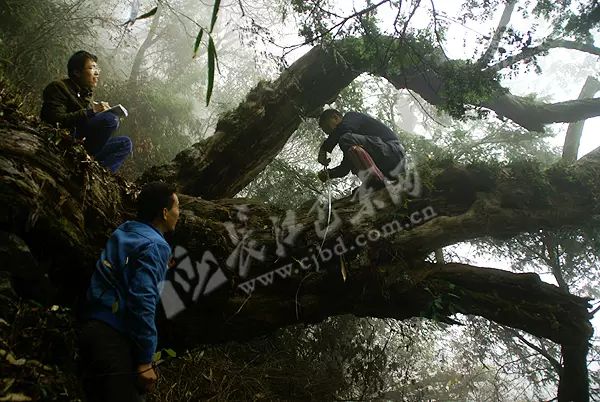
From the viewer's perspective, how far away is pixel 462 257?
11852 millimetres

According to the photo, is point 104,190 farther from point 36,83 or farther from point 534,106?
point 534,106

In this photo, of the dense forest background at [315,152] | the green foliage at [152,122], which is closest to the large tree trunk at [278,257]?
the dense forest background at [315,152]

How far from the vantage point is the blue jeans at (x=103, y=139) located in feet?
13.3

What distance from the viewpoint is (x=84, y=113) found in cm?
399

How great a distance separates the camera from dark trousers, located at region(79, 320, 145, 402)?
7.75 feet

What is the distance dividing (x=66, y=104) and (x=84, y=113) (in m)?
0.27

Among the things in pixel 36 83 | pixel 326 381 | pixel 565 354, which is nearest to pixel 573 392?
pixel 565 354

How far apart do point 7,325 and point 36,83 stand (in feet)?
27.3

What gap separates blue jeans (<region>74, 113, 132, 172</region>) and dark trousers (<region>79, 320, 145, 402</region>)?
237cm

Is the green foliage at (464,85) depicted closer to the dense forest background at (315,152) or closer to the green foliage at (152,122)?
the dense forest background at (315,152)

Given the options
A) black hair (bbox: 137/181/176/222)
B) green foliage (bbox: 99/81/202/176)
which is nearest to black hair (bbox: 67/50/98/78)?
black hair (bbox: 137/181/176/222)

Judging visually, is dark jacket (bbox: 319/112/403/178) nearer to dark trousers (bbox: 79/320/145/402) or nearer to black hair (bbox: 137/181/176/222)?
black hair (bbox: 137/181/176/222)

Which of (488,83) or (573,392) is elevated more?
(488,83)

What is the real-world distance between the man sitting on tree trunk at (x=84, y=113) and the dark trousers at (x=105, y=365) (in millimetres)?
2255
